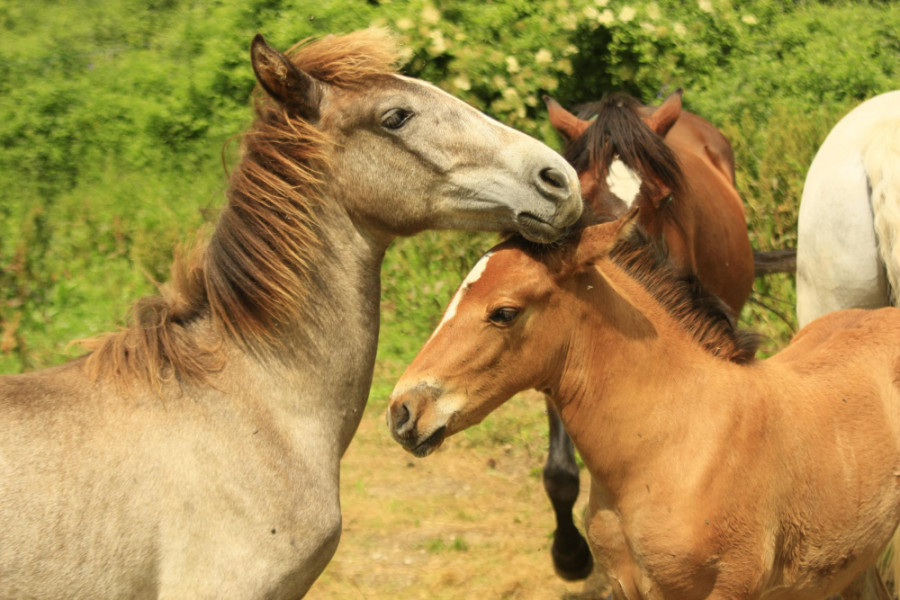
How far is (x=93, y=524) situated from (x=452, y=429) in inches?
38.8

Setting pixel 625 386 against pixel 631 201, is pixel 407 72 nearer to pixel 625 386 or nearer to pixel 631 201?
pixel 631 201

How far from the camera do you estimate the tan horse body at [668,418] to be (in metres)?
2.55

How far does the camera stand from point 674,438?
8.71 ft

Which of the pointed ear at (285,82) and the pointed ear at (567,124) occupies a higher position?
the pointed ear at (285,82)

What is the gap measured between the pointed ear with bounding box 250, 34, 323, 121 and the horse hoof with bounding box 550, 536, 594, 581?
2.52 meters

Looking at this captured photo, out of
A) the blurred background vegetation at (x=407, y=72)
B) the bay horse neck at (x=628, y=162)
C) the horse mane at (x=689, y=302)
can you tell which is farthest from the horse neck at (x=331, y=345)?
the blurred background vegetation at (x=407, y=72)

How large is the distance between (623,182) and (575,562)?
1.77 m

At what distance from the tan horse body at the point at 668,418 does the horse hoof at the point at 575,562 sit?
1250 millimetres

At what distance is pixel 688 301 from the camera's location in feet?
9.27

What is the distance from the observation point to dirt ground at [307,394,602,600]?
14.0 ft


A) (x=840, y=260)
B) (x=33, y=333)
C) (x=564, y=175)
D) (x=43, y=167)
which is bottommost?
(x=43, y=167)

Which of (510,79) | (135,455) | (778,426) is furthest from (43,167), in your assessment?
(778,426)

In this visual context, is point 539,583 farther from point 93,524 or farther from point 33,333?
point 33,333

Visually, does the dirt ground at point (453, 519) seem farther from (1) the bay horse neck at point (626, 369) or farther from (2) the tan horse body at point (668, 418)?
(1) the bay horse neck at point (626, 369)
